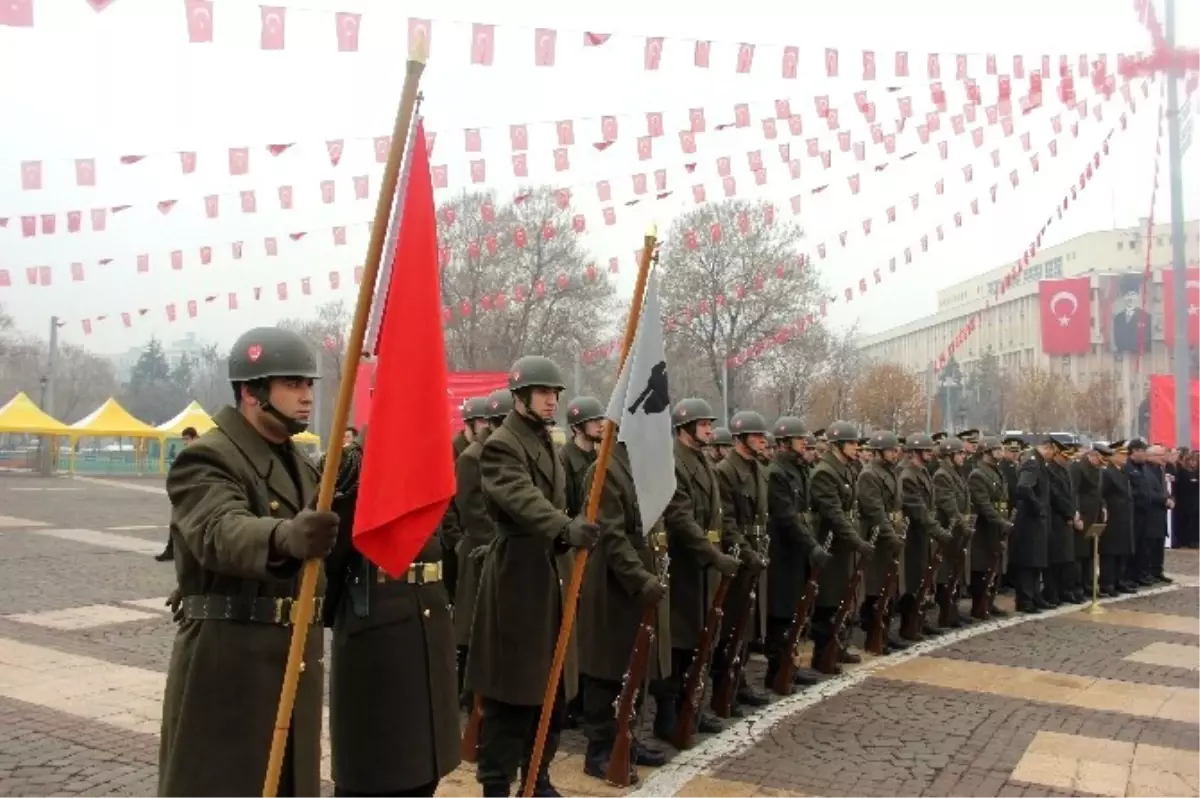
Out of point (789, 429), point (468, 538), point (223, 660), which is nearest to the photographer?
point (223, 660)

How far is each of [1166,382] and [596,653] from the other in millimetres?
21075

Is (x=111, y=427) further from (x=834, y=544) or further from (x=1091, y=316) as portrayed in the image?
(x=1091, y=316)

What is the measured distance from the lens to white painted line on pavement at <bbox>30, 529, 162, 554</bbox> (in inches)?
654

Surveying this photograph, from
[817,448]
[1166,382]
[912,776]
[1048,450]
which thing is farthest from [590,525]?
[1166,382]

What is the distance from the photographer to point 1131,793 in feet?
18.9

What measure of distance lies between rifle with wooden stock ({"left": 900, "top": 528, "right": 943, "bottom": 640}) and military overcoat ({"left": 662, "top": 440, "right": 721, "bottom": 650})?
4159 mm

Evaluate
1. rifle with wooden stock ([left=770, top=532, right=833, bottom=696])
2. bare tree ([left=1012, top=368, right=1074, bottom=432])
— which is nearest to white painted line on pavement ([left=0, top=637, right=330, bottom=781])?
rifle with wooden stock ([left=770, top=532, right=833, bottom=696])

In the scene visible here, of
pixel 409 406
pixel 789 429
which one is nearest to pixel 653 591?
pixel 409 406

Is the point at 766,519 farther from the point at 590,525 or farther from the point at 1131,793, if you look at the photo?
the point at 590,525

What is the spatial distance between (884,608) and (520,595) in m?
5.37

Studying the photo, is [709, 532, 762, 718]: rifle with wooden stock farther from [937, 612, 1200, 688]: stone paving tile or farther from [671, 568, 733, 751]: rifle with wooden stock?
[937, 612, 1200, 688]: stone paving tile

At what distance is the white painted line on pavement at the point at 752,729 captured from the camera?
5.81 meters

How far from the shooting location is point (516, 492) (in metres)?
5.05

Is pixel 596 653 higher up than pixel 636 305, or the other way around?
pixel 636 305
